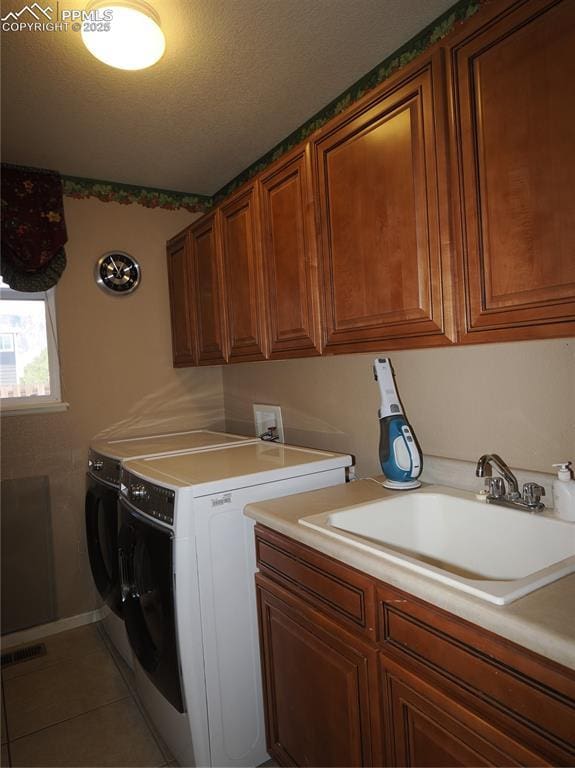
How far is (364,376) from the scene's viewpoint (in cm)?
201

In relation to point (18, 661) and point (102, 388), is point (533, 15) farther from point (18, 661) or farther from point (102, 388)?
point (18, 661)

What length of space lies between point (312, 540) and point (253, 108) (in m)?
1.79

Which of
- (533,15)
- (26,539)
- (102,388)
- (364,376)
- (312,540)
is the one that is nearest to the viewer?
(533,15)

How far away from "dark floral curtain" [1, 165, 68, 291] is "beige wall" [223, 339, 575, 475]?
1.32m

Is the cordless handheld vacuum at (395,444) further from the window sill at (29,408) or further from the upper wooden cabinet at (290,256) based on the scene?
the window sill at (29,408)

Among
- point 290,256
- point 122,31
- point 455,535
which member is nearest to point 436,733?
point 455,535

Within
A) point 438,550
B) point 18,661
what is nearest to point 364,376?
point 438,550

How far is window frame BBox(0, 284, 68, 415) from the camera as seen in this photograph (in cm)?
257

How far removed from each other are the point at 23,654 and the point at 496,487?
2474 millimetres

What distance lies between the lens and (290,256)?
1.77 metres

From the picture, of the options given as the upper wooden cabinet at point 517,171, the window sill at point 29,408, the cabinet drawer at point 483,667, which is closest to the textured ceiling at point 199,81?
the upper wooden cabinet at point 517,171

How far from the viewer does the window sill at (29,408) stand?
99.6 inches

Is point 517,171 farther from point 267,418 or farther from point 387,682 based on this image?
point 267,418

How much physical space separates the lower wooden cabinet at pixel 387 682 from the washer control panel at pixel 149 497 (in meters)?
0.30
